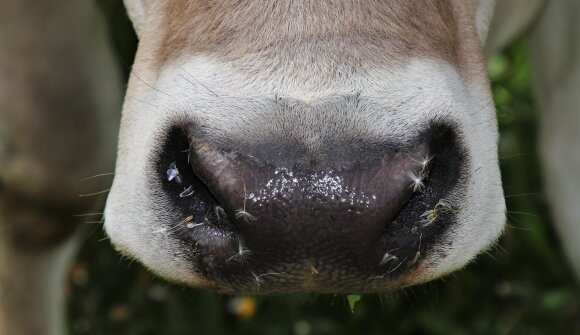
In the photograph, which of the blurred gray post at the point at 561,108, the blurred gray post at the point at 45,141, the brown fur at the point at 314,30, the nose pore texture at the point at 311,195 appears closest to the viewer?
the nose pore texture at the point at 311,195

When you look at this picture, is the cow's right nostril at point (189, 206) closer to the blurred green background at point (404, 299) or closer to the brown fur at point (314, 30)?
the brown fur at point (314, 30)

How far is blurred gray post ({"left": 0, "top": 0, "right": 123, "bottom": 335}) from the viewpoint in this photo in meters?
3.24

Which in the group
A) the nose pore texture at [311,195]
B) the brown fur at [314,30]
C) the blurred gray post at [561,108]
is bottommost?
the blurred gray post at [561,108]

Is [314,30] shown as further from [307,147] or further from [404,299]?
[404,299]

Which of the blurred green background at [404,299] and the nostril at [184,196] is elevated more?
the nostril at [184,196]

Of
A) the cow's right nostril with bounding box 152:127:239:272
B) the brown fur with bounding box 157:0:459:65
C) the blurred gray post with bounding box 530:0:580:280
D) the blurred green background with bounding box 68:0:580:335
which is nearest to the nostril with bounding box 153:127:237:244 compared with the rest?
the cow's right nostril with bounding box 152:127:239:272

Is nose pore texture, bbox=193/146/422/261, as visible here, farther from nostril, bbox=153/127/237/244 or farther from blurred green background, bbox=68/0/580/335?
blurred green background, bbox=68/0/580/335

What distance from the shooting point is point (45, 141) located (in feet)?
10.8

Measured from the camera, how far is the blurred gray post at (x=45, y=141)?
3240 mm

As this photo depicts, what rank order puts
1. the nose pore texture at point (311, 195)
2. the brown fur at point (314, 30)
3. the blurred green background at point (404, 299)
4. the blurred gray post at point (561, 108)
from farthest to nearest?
the blurred green background at point (404, 299)
the blurred gray post at point (561, 108)
the brown fur at point (314, 30)
the nose pore texture at point (311, 195)

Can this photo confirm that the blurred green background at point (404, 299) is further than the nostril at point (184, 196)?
Yes

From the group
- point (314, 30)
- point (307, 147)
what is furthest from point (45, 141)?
point (307, 147)

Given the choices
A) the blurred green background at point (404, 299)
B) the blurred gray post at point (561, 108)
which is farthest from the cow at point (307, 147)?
the blurred green background at point (404, 299)

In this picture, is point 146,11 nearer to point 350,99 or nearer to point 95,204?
point 350,99
